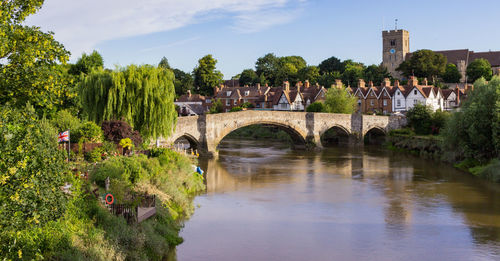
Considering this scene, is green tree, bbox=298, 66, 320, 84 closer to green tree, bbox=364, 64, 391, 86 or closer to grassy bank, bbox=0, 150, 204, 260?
green tree, bbox=364, 64, 391, 86

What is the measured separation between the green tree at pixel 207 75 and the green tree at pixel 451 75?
37393 millimetres

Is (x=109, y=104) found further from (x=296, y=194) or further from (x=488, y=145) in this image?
(x=488, y=145)

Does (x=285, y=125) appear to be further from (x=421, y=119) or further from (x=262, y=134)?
(x=262, y=134)

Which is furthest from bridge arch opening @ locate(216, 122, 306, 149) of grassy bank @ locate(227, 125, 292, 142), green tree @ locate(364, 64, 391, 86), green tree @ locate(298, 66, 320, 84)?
green tree @ locate(364, 64, 391, 86)

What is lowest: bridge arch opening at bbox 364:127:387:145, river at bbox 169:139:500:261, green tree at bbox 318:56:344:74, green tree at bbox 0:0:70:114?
river at bbox 169:139:500:261

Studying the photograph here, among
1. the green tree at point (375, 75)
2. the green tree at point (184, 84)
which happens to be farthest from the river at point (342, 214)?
the green tree at point (184, 84)

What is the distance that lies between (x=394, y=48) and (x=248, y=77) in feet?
95.0

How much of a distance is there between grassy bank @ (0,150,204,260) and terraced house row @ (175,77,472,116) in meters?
44.6

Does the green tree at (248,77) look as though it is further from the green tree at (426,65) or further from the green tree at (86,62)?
the green tree at (86,62)

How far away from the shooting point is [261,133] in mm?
64750

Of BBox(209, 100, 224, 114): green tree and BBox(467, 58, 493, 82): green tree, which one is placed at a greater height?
BBox(467, 58, 493, 82): green tree

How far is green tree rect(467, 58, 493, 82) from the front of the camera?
77812mm

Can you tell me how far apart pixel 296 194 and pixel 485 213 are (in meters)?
8.61

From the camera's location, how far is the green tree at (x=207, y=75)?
292 ft
